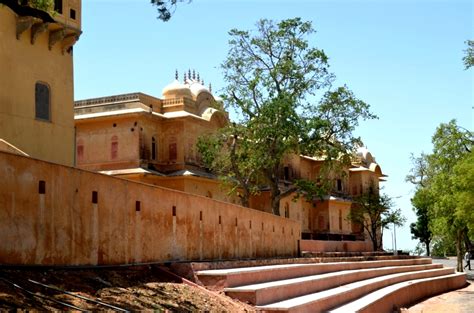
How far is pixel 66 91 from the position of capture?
26.5 metres

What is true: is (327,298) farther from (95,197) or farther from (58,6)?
(58,6)

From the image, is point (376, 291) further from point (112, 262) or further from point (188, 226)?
point (112, 262)

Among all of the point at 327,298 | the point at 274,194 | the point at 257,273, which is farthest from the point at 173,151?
the point at 257,273

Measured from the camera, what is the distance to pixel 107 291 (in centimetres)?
1140

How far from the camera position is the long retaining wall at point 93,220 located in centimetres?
1130

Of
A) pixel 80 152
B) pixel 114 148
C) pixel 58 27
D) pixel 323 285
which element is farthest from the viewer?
pixel 80 152

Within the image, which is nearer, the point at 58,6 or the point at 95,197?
the point at 95,197

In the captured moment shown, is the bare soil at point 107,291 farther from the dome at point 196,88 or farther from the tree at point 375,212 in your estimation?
the tree at point 375,212

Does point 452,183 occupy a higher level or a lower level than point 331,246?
higher

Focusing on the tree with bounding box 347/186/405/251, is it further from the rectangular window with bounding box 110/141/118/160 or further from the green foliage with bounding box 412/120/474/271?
the rectangular window with bounding box 110/141/118/160

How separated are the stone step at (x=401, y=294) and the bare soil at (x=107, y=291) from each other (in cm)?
524

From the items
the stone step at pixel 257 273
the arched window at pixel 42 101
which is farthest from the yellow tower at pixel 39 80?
the stone step at pixel 257 273

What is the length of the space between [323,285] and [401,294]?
683 centimetres

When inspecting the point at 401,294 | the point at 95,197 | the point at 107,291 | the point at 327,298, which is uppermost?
the point at 95,197
